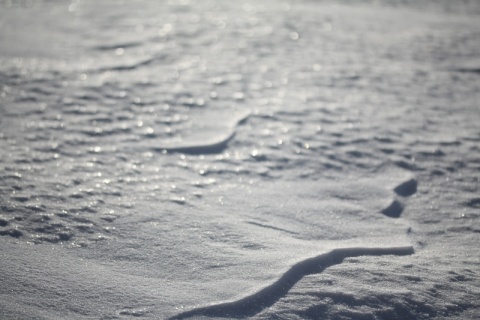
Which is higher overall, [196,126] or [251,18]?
[251,18]

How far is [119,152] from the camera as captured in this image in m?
1.60

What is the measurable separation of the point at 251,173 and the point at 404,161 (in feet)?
1.40

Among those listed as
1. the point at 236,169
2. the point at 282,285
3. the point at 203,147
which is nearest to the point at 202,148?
the point at 203,147

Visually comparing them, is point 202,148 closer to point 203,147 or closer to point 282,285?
point 203,147

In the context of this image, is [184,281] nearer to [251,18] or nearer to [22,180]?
[22,180]

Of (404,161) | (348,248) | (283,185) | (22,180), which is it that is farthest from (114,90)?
(348,248)

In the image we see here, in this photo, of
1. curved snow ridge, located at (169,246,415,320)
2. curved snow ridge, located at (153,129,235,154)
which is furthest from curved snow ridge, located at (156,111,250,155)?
curved snow ridge, located at (169,246,415,320)

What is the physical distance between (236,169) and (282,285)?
51 centimetres

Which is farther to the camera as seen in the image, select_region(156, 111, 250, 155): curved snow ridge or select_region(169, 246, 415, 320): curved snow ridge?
select_region(156, 111, 250, 155): curved snow ridge

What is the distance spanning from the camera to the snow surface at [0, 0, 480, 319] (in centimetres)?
109

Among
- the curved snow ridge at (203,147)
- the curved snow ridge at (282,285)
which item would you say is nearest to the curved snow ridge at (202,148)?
the curved snow ridge at (203,147)

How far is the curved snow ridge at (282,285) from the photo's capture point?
1.04 meters

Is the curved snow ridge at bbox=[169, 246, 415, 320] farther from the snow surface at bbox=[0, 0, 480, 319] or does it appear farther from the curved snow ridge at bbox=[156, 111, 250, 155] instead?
the curved snow ridge at bbox=[156, 111, 250, 155]

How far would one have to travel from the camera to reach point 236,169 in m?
1.57
